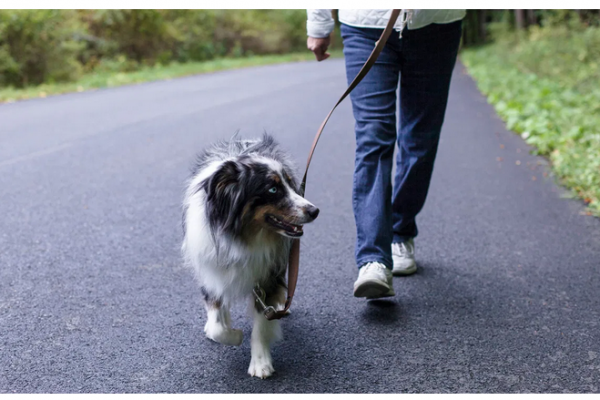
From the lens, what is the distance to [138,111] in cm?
1122

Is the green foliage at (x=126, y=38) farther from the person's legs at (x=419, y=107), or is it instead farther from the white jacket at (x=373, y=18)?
the person's legs at (x=419, y=107)

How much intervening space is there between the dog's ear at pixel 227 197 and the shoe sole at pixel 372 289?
896 millimetres

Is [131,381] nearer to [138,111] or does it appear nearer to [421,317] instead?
[421,317]

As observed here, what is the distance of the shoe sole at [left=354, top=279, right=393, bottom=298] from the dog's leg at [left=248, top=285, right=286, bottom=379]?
0.49 m

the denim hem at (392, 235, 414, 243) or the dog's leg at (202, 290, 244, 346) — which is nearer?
the dog's leg at (202, 290, 244, 346)

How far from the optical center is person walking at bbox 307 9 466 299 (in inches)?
136

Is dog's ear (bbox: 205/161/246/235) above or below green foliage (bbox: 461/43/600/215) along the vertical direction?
above

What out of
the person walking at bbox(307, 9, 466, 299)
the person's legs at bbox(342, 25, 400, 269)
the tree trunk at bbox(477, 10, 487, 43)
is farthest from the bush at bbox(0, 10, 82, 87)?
the tree trunk at bbox(477, 10, 487, 43)

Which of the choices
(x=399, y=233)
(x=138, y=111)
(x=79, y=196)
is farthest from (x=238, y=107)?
(x=399, y=233)

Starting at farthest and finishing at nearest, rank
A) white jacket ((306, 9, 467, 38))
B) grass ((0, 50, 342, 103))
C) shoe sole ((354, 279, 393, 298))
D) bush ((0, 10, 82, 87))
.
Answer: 1. bush ((0, 10, 82, 87))
2. grass ((0, 50, 342, 103))
3. white jacket ((306, 9, 467, 38))
4. shoe sole ((354, 279, 393, 298))

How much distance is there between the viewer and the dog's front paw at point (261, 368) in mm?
2764

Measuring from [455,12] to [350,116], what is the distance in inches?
293

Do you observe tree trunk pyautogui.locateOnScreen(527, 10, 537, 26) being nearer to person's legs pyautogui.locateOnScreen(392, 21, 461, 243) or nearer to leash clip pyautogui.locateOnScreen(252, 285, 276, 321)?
person's legs pyautogui.locateOnScreen(392, 21, 461, 243)

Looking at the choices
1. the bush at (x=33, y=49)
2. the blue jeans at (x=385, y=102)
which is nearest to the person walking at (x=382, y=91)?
the blue jeans at (x=385, y=102)
